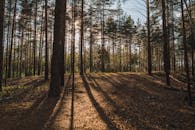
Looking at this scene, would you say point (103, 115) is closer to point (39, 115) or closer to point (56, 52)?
point (39, 115)

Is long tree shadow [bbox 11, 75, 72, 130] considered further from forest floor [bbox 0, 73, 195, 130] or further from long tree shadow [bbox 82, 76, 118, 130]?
long tree shadow [bbox 82, 76, 118, 130]

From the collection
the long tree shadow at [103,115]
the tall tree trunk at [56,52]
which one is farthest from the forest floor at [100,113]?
the tall tree trunk at [56,52]

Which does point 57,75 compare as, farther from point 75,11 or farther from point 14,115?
point 75,11

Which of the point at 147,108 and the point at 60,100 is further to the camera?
the point at 60,100

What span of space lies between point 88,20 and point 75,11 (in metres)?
8.10

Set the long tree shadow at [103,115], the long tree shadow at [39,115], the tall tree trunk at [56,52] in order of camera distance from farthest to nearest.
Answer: the tall tree trunk at [56,52] → the long tree shadow at [103,115] → the long tree shadow at [39,115]

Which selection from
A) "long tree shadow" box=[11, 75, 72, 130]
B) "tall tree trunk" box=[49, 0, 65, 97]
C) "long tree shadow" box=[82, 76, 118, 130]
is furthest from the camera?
"tall tree trunk" box=[49, 0, 65, 97]

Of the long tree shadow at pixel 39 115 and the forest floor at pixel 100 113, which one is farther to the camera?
the forest floor at pixel 100 113

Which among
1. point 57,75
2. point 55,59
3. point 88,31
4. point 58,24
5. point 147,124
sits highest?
point 88,31

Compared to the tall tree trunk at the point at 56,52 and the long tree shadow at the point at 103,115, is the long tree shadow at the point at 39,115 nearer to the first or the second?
the tall tree trunk at the point at 56,52

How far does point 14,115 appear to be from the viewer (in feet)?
24.9

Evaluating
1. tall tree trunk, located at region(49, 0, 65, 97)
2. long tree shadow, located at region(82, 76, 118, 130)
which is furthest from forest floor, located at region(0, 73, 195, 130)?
tall tree trunk, located at region(49, 0, 65, 97)

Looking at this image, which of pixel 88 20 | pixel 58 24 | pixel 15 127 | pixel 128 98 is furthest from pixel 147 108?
pixel 88 20

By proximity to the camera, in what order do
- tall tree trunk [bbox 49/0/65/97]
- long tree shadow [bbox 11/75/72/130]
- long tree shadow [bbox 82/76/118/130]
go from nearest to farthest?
long tree shadow [bbox 11/75/72/130], long tree shadow [bbox 82/76/118/130], tall tree trunk [bbox 49/0/65/97]
